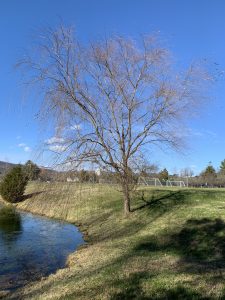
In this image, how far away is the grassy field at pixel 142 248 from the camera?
28.6 feet

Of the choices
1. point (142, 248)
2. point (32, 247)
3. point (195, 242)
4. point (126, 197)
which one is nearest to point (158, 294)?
point (142, 248)

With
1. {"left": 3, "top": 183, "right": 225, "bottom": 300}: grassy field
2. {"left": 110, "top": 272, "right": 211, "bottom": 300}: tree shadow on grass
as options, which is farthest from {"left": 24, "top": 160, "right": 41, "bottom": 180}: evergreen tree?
{"left": 110, "top": 272, "right": 211, "bottom": 300}: tree shadow on grass

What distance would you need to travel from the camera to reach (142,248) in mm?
16188

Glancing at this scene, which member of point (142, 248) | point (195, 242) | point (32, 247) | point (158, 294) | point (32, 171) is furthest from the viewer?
point (32, 247)

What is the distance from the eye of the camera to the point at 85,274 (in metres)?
11.2

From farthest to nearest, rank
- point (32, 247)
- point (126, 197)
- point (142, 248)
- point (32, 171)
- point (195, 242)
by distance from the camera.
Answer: point (126, 197) < point (32, 247) < point (195, 242) < point (142, 248) < point (32, 171)

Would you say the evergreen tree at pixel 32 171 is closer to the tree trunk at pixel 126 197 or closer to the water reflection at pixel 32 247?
the water reflection at pixel 32 247

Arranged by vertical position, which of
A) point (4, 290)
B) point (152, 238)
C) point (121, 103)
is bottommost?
point (4, 290)

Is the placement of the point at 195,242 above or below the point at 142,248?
above

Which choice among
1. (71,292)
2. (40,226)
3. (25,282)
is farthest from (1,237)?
(71,292)

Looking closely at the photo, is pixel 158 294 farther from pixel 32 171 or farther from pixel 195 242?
pixel 195 242

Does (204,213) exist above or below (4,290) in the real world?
above

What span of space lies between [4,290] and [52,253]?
6.83 m

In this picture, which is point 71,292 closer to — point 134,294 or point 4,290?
point 134,294
